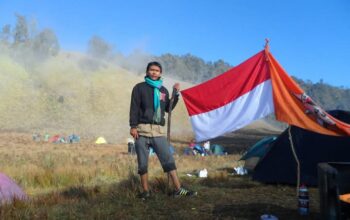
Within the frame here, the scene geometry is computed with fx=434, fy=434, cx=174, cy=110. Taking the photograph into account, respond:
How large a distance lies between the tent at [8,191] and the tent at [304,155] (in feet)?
15.6

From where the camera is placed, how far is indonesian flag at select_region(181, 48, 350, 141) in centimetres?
656

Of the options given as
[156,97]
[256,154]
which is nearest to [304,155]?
[156,97]

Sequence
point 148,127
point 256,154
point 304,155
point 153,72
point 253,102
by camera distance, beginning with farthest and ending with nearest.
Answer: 1. point 256,154
2. point 304,155
3. point 253,102
4. point 153,72
5. point 148,127

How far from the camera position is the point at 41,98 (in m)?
75.7

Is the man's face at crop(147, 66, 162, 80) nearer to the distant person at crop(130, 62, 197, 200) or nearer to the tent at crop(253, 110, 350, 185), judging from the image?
the distant person at crop(130, 62, 197, 200)

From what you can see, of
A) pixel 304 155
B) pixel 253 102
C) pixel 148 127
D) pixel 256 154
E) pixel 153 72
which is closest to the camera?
pixel 148 127

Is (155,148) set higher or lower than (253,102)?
lower

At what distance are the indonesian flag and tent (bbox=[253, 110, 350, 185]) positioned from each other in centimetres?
189

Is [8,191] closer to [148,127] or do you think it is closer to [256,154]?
[148,127]

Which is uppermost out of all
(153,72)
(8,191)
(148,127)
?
(153,72)

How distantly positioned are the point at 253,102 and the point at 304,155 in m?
2.19

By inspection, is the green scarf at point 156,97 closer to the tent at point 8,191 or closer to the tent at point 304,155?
the tent at point 8,191

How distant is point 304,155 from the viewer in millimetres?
8461

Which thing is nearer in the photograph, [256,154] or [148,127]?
[148,127]
